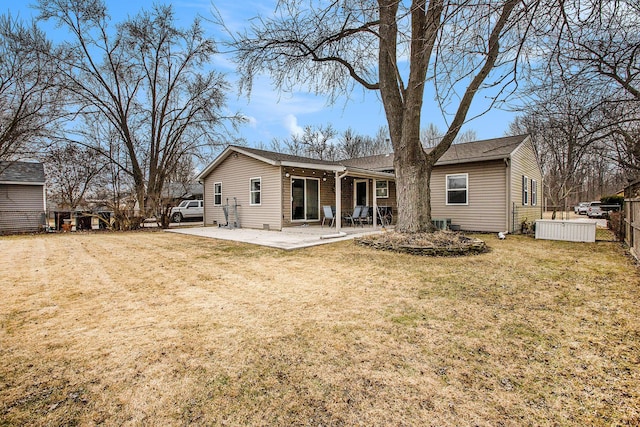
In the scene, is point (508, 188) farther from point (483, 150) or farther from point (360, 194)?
point (360, 194)

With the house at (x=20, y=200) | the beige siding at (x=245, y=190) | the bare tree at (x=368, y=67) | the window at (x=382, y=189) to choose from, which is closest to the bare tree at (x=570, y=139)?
the bare tree at (x=368, y=67)

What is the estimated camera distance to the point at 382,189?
1448cm

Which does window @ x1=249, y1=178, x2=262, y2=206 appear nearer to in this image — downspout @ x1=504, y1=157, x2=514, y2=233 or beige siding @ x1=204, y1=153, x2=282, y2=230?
beige siding @ x1=204, y1=153, x2=282, y2=230

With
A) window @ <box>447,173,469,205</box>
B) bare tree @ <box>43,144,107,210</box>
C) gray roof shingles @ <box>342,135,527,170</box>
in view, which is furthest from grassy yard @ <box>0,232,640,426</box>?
bare tree @ <box>43,144,107,210</box>

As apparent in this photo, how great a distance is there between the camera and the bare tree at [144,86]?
1465cm

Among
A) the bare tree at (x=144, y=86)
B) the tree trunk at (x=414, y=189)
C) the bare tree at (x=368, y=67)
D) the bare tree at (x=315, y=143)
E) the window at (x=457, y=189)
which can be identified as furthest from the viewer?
the bare tree at (x=315, y=143)

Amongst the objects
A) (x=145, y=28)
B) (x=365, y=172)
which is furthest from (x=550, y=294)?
(x=145, y=28)

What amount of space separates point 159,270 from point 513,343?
16.9ft

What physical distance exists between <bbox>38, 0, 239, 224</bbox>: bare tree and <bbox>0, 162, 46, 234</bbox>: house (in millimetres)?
3055

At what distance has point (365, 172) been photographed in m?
11.2

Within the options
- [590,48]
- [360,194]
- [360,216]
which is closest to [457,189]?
[360,216]

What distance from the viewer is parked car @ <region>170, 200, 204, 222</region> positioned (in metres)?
18.8

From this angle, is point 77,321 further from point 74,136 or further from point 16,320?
point 74,136

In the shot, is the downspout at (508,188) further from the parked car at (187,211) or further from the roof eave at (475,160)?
the parked car at (187,211)
